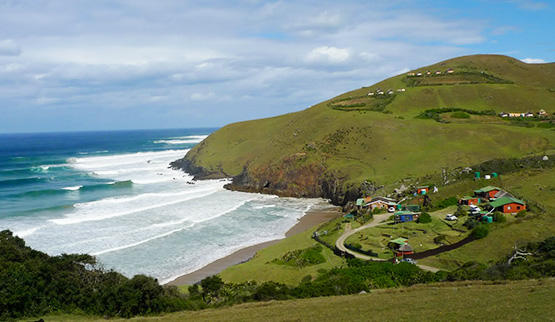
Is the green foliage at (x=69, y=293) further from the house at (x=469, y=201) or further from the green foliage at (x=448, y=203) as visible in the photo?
the house at (x=469, y=201)

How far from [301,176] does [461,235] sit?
4396 centimetres

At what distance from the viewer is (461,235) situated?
36406 millimetres

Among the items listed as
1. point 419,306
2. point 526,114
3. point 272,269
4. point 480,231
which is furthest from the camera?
point 526,114

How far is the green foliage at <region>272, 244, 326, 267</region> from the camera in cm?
3556

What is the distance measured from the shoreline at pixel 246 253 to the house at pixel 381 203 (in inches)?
307

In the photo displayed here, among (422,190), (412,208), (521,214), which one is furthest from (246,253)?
(521,214)

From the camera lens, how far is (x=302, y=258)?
36438 millimetres

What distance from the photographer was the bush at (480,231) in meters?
35.3

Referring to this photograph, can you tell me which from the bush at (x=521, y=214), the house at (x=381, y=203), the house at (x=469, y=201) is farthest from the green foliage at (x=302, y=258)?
the bush at (x=521, y=214)

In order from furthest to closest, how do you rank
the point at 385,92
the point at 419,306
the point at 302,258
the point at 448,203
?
the point at 385,92 → the point at 448,203 → the point at 302,258 → the point at 419,306

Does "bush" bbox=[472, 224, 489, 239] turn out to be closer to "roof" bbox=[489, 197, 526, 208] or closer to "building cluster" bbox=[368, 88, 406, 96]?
"roof" bbox=[489, 197, 526, 208]

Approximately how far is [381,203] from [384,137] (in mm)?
36419

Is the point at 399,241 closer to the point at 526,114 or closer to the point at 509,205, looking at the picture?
the point at 509,205

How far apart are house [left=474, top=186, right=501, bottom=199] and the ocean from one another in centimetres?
2285
